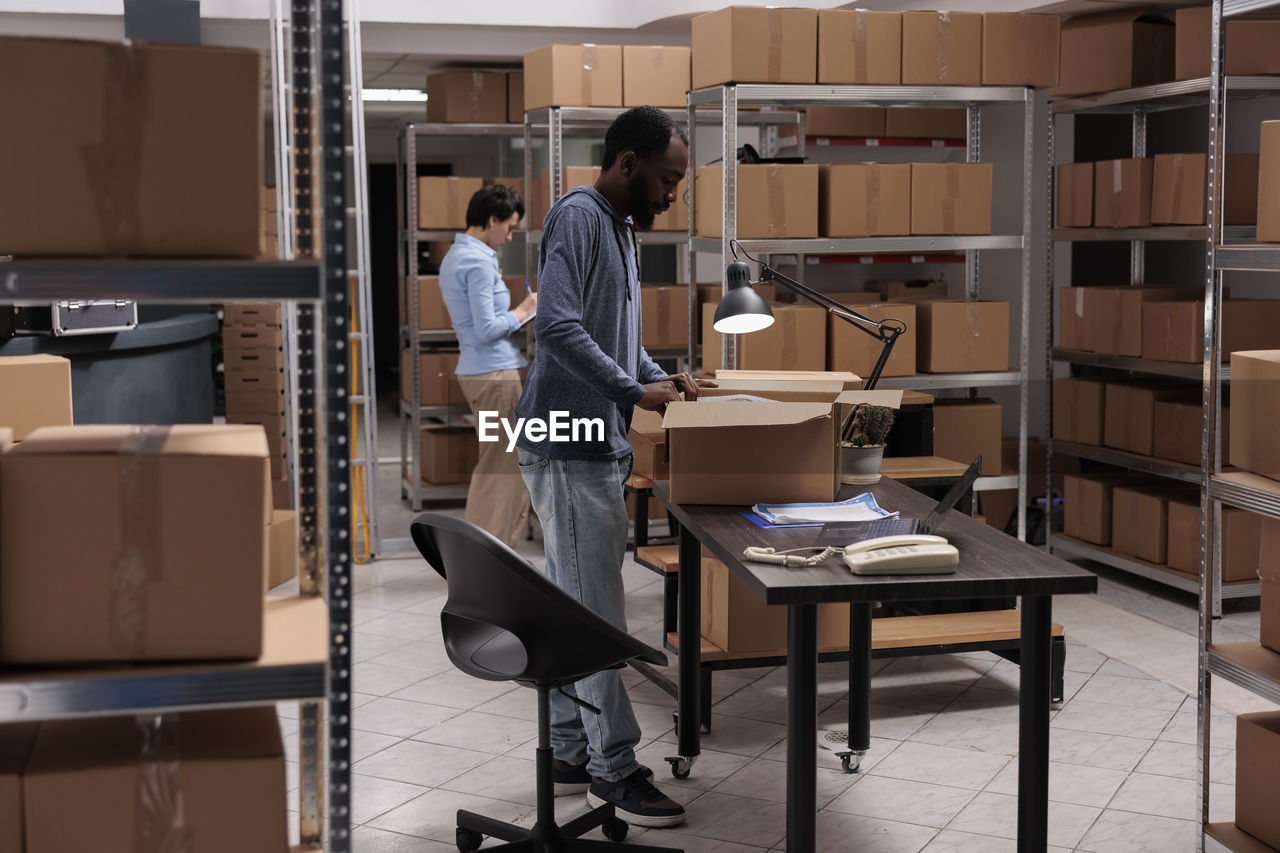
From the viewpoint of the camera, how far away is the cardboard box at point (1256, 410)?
2846 mm

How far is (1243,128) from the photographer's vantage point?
6383 millimetres

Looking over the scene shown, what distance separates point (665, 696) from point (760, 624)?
2.16 ft

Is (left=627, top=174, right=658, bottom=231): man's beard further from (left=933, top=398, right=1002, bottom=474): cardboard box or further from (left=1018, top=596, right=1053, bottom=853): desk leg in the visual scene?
(left=933, top=398, right=1002, bottom=474): cardboard box

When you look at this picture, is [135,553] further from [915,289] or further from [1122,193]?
[915,289]

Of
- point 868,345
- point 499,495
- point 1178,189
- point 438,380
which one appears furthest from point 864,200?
point 438,380

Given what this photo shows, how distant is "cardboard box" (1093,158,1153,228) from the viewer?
19.0 feet

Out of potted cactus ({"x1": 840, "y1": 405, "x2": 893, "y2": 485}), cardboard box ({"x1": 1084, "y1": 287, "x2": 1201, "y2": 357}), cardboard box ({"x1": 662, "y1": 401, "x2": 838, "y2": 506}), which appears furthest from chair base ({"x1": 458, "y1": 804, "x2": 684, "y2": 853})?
cardboard box ({"x1": 1084, "y1": 287, "x2": 1201, "y2": 357})

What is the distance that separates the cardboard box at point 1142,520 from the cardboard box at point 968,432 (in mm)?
787

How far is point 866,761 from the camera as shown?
12.7 ft

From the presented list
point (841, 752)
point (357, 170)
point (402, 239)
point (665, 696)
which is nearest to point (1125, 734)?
point (841, 752)

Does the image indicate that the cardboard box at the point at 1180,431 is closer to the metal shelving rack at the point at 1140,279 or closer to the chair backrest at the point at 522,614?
the metal shelving rack at the point at 1140,279

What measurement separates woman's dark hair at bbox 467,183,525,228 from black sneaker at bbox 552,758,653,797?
3.36 meters

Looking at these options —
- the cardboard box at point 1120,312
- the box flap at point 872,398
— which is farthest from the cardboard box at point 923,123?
the box flap at point 872,398

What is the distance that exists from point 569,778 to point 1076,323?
12.7 feet
